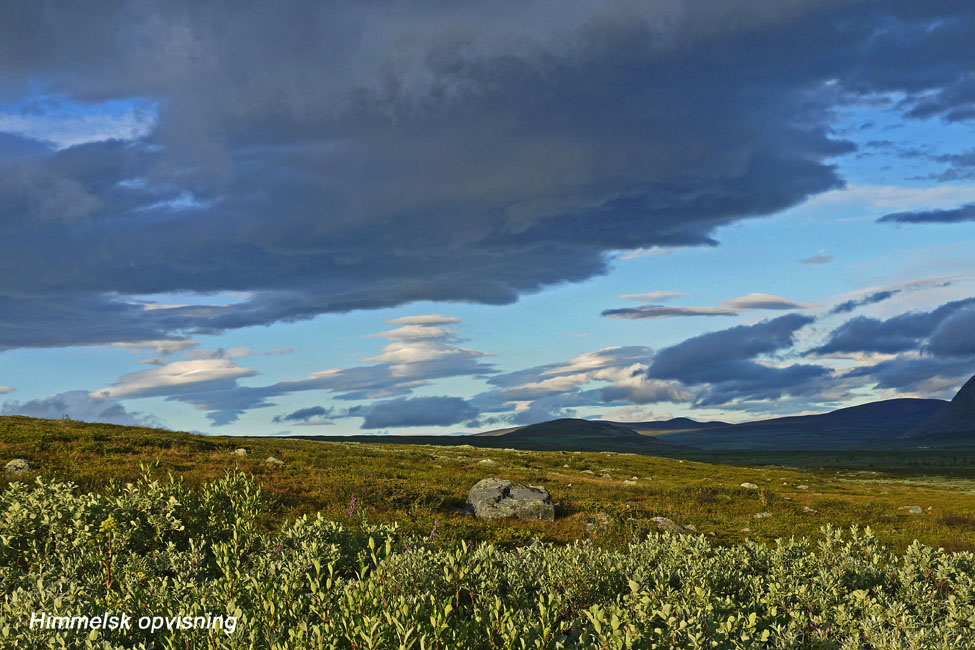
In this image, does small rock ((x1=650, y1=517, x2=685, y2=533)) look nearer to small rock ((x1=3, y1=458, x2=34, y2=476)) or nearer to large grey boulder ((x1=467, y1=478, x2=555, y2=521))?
large grey boulder ((x1=467, y1=478, x2=555, y2=521))

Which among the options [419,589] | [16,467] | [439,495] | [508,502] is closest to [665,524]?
[508,502]

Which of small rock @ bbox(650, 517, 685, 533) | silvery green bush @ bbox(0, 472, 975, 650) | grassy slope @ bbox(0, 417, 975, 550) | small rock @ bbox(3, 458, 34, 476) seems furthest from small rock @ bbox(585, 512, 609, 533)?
small rock @ bbox(3, 458, 34, 476)

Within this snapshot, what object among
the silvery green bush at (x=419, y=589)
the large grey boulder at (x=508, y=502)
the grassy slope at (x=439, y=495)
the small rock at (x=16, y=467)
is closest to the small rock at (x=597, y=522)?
the grassy slope at (x=439, y=495)

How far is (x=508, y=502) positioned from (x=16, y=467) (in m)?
18.5

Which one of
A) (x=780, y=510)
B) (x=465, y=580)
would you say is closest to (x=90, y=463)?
(x=465, y=580)

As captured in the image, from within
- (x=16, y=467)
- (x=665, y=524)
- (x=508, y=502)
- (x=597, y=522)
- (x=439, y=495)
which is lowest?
(x=665, y=524)

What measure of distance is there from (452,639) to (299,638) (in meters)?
1.27

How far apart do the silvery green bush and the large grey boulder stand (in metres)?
13.9

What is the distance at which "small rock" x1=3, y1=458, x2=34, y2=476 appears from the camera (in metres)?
22.1

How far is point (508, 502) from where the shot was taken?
23.7m

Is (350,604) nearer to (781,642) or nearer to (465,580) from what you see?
(465,580)

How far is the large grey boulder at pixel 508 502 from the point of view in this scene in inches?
912

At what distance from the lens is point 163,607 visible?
21.2 ft

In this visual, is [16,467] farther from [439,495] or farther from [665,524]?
[665,524]
